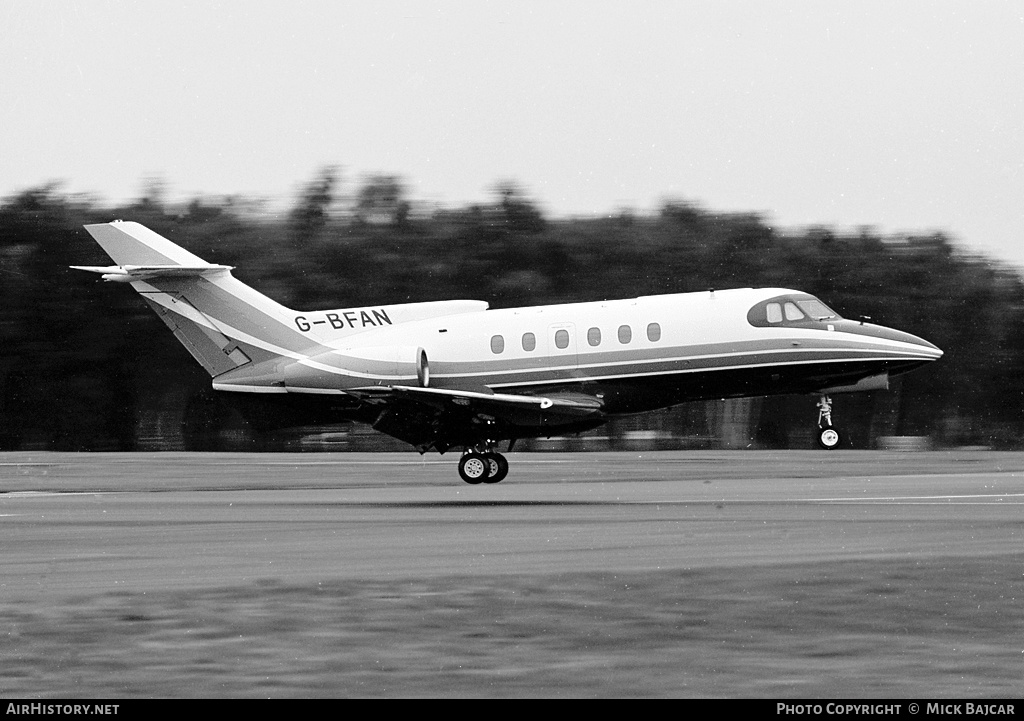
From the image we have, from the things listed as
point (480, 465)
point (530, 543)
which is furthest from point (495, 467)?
point (530, 543)

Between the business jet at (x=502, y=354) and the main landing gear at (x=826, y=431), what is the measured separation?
35 mm

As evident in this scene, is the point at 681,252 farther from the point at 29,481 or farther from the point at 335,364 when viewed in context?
the point at 29,481

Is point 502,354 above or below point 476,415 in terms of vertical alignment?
above

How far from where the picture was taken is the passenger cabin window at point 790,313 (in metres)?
22.8

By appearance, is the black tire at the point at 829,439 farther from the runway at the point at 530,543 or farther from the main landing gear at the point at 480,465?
the main landing gear at the point at 480,465

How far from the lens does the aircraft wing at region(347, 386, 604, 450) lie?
22203mm

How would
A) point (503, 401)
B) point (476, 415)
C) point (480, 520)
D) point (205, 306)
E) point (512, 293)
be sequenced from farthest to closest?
point (512, 293) < point (205, 306) < point (476, 415) < point (503, 401) < point (480, 520)

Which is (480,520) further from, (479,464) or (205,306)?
(205,306)

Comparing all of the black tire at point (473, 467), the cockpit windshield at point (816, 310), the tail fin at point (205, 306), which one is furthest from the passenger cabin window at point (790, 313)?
the tail fin at point (205, 306)

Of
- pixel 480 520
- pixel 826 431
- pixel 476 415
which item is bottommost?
pixel 480 520

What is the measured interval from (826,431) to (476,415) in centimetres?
613

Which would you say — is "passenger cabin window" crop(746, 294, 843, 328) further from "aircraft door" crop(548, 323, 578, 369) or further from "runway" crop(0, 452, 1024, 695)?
"aircraft door" crop(548, 323, 578, 369)

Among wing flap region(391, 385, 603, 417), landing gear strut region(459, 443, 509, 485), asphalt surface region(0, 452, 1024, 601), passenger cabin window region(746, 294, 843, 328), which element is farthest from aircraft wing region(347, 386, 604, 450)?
passenger cabin window region(746, 294, 843, 328)

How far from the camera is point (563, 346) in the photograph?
2317 centimetres
